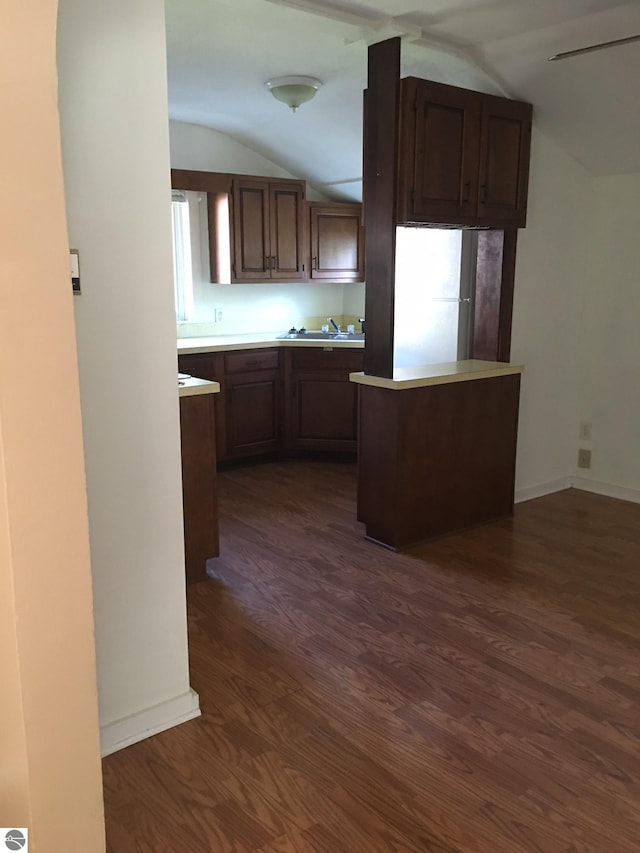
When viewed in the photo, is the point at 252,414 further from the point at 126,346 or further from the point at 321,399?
the point at 126,346

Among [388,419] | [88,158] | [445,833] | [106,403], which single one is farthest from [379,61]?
[445,833]

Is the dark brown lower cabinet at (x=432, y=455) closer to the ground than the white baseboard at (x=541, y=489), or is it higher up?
higher up

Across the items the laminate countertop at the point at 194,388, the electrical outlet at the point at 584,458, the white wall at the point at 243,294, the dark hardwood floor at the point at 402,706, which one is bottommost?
the dark hardwood floor at the point at 402,706

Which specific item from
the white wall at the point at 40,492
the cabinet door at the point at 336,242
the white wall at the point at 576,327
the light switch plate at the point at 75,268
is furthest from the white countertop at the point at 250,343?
the white wall at the point at 40,492

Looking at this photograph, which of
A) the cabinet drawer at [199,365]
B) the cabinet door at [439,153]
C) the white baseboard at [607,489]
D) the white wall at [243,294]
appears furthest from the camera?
the white wall at [243,294]

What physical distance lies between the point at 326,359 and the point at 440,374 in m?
1.54

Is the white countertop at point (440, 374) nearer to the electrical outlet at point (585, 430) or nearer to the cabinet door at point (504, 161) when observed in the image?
the cabinet door at point (504, 161)

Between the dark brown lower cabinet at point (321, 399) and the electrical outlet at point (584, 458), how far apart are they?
1.52 m

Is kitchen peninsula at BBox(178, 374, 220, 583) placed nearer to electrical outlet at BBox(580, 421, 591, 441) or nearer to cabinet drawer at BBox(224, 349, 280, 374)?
cabinet drawer at BBox(224, 349, 280, 374)

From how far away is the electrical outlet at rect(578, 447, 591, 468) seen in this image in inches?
179

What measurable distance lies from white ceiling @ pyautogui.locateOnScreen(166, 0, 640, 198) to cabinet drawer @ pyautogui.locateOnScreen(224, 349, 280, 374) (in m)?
1.52

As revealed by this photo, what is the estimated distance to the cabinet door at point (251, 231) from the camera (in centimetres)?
493

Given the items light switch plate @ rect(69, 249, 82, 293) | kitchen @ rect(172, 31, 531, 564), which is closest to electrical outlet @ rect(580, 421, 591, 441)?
kitchen @ rect(172, 31, 531, 564)

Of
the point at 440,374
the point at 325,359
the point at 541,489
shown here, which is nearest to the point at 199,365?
the point at 325,359
